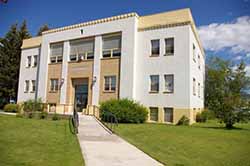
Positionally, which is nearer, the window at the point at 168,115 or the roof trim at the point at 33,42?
the window at the point at 168,115

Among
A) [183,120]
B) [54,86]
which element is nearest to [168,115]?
[183,120]

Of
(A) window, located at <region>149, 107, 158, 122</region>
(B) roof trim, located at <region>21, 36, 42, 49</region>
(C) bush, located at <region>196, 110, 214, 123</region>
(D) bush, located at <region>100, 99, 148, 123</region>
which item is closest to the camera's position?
(D) bush, located at <region>100, 99, 148, 123</region>

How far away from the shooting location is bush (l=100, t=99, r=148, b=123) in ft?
69.5

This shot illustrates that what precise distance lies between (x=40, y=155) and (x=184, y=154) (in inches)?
203

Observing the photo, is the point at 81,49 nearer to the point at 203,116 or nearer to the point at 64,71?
the point at 64,71

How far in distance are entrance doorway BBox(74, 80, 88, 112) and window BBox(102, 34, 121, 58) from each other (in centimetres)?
426

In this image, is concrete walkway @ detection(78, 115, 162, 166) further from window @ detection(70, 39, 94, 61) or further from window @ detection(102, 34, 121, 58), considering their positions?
window @ detection(70, 39, 94, 61)

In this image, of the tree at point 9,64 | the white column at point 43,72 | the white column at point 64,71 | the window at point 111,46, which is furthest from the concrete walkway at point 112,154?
the tree at point 9,64

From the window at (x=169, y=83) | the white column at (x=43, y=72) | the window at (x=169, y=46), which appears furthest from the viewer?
Result: the white column at (x=43, y=72)

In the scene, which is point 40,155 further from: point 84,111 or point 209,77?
point 209,77

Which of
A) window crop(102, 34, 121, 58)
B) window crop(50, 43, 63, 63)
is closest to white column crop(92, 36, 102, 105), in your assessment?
window crop(102, 34, 121, 58)

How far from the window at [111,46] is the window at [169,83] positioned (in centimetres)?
579

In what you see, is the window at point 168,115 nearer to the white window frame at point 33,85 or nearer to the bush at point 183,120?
the bush at point 183,120

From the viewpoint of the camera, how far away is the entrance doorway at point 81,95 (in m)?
29.1
